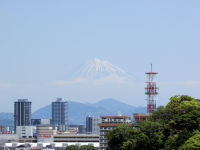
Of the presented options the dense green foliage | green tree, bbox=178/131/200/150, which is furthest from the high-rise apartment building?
green tree, bbox=178/131/200/150

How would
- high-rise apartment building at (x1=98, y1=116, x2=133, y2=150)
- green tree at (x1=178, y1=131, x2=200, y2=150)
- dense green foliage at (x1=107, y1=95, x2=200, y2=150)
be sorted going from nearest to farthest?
green tree at (x1=178, y1=131, x2=200, y2=150) < dense green foliage at (x1=107, y1=95, x2=200, y2=150) < high-rise apartment building at (x1=98, y1=116, x2=133, y2=150)

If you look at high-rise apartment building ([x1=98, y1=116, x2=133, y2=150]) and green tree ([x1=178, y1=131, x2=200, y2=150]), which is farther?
high-rise apartment building ([x1=98, y1=116, x2=133, y2=150])

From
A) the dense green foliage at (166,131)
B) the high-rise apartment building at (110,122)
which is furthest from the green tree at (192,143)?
the high-rise apartment building at (110,122)

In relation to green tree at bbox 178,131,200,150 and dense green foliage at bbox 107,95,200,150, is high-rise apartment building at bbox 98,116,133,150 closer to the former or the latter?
dense green foliage at bbox 107,95,200,150

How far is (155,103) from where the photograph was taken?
153375 millimetres

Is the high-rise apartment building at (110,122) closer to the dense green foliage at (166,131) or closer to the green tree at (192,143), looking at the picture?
the dense green foliage at (166,131)

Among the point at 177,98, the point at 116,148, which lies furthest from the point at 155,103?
the point at 116,148

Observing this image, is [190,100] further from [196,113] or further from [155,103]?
[155,103]

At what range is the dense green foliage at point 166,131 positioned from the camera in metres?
100

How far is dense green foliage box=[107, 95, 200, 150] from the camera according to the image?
100000mm

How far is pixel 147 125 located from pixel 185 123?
8100 millimetres

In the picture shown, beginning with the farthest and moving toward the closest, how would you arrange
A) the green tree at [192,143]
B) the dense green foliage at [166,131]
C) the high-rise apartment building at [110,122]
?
the high-rise apartment building at [110,122], the dense green foliage at [166,131], the green tree at [192,143]

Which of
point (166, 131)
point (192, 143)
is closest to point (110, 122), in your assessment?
point (166, 131)

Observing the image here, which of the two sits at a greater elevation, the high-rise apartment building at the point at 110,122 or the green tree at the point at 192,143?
the high-rise apartment building at the point at 110,122
